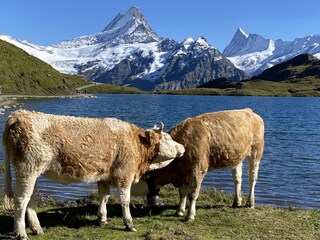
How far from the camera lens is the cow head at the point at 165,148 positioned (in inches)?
520

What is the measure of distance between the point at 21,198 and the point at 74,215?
343cm

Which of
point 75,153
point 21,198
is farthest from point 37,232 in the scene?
point 75,153

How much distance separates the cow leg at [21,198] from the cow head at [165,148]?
387cm

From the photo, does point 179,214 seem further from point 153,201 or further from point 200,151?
point 200,151

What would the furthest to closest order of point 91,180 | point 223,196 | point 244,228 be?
point 223,196 → point 244,228 → point 91,180

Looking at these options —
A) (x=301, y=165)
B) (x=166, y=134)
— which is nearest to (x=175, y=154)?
(x=166, y=134)

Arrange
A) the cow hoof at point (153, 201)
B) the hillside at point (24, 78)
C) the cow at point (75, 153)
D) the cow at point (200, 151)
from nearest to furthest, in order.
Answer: the cow at point (75, 153)
the cow at point (200, 151)
the cow hoof at point (153, 201)
the hillside at point (24, 78)

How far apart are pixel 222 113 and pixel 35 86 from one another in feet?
547

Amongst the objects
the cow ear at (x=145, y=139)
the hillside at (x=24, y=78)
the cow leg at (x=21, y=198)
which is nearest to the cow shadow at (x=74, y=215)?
the cow leg at (x=21, y=198)

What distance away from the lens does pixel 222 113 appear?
1509cm

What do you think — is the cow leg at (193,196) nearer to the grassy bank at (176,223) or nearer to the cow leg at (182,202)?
the grassy bank at (176,223)

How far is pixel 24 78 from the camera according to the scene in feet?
569

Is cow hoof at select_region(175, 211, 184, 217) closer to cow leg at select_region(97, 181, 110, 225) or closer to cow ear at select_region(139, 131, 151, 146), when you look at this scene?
cow leg at select_region(97, 181, 110, 225)

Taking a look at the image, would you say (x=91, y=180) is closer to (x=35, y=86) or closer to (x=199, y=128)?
(x=199, y=128)
